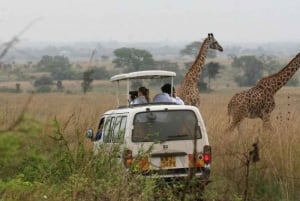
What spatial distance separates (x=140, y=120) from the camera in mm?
11227

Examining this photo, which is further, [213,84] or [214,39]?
[213,84]

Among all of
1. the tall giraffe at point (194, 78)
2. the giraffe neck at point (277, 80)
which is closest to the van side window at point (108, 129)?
the tall giraffe at point (194, 78)

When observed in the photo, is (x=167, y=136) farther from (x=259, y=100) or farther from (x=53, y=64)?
(x=53, y=64)

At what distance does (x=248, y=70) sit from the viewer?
68.7 m

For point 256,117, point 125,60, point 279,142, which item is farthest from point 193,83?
point 125,60

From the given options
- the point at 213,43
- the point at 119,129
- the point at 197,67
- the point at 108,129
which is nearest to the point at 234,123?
the point at 197,67

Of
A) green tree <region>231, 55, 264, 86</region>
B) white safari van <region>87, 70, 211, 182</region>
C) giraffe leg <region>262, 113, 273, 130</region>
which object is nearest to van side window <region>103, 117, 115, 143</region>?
white safari van <region>87, 70, 211, 182</region>

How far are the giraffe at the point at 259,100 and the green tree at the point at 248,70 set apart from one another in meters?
45.6

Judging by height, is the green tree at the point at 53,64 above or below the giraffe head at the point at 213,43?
below

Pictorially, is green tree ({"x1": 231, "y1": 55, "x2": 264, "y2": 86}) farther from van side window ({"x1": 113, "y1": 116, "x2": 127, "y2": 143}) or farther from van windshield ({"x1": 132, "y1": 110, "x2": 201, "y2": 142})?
van windshield ({"x1": 132, "y1": 110, "x2": 201, "y2": 142})

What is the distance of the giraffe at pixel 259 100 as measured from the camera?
17.9 meters

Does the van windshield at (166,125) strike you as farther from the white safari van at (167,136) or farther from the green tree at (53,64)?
the green tree at (53,64)

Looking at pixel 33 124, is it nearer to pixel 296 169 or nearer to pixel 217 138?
pixel 296 169

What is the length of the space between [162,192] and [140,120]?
6.64ft
